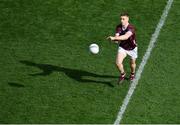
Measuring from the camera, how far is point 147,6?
19.7 m

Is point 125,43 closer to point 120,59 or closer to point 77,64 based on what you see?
point 120,59

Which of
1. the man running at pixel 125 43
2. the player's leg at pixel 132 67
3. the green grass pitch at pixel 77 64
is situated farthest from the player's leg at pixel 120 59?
the green grass pitch at pixel 77 64

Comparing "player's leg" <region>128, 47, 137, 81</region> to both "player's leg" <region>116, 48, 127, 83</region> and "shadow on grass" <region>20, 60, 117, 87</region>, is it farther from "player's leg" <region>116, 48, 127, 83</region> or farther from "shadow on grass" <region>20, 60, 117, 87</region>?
"shadow on grass" <region>20, 60, 117, 87</region>

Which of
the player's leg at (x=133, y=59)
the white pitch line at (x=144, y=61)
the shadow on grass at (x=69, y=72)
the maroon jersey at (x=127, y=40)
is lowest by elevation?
the shadow on grass at (x=69, y=72)

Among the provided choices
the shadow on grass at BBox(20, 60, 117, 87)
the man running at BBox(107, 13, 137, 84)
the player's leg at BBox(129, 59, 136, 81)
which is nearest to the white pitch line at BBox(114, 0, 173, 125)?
the player's leg at BBox(129, 59, 136, 81)

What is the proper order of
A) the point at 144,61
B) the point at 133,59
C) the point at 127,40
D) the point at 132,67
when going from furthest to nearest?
the point at 144,61 < the point at 132,67 < the point at 133,59 < the point at 127,40

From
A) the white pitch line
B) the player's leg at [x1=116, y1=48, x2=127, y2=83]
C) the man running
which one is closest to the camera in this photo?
the white pitch line

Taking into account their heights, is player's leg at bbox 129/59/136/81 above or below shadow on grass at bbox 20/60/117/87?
above

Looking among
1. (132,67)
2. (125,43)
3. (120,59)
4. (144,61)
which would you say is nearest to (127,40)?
(125,43)

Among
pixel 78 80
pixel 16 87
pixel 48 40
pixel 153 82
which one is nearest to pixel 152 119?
pixel 153 82

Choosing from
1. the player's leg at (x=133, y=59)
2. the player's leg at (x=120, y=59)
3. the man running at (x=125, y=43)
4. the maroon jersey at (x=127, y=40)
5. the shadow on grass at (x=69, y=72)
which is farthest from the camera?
the shadow on grass at (x=69, y=72)

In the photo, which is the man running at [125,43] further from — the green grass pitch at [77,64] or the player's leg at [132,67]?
the green grass pitch at [77,64]

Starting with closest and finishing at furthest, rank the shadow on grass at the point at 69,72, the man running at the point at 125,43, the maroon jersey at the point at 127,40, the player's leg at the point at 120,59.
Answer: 1. the man running at the point at 125,43
2. the maroon jersey at the point at 127,40
3. the player's leg at the point at 120,59
4. the shadow on grass at the point at 69,72

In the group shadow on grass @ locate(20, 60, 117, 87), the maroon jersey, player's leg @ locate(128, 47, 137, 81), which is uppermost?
the maroon jersey
